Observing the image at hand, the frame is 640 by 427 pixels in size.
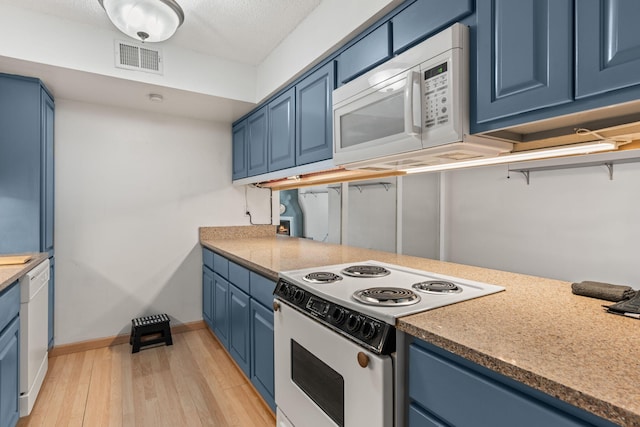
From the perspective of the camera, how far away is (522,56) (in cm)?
106

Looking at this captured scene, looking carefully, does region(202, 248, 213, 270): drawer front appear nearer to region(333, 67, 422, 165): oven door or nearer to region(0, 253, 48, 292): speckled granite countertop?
region(0, 253, 48, 292): speckled granite countertop

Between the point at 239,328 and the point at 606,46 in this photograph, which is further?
the point at 239,328

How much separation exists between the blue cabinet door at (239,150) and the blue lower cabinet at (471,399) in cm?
261

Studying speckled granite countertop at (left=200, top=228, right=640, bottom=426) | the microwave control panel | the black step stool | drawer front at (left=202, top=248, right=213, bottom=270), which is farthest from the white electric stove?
the black step stool

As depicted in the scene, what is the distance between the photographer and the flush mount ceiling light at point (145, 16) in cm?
174

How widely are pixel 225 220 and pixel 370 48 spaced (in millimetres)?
2388

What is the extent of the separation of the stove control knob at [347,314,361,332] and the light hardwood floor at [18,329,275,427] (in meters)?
1.15

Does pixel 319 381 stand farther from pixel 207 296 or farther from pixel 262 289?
pixel 207 296

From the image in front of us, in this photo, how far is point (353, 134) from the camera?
5.59ft

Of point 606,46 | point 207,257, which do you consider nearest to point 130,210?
point 207,257

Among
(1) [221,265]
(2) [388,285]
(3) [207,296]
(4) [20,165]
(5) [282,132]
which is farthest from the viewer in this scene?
(3) [207,296]

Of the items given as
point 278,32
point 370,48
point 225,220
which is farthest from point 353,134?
point 225,220

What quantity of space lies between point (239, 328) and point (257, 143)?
155 cm

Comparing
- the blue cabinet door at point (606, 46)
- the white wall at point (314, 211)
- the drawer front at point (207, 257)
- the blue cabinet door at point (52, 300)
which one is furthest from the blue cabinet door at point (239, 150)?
the blue cabinet door at point (606, 46)
